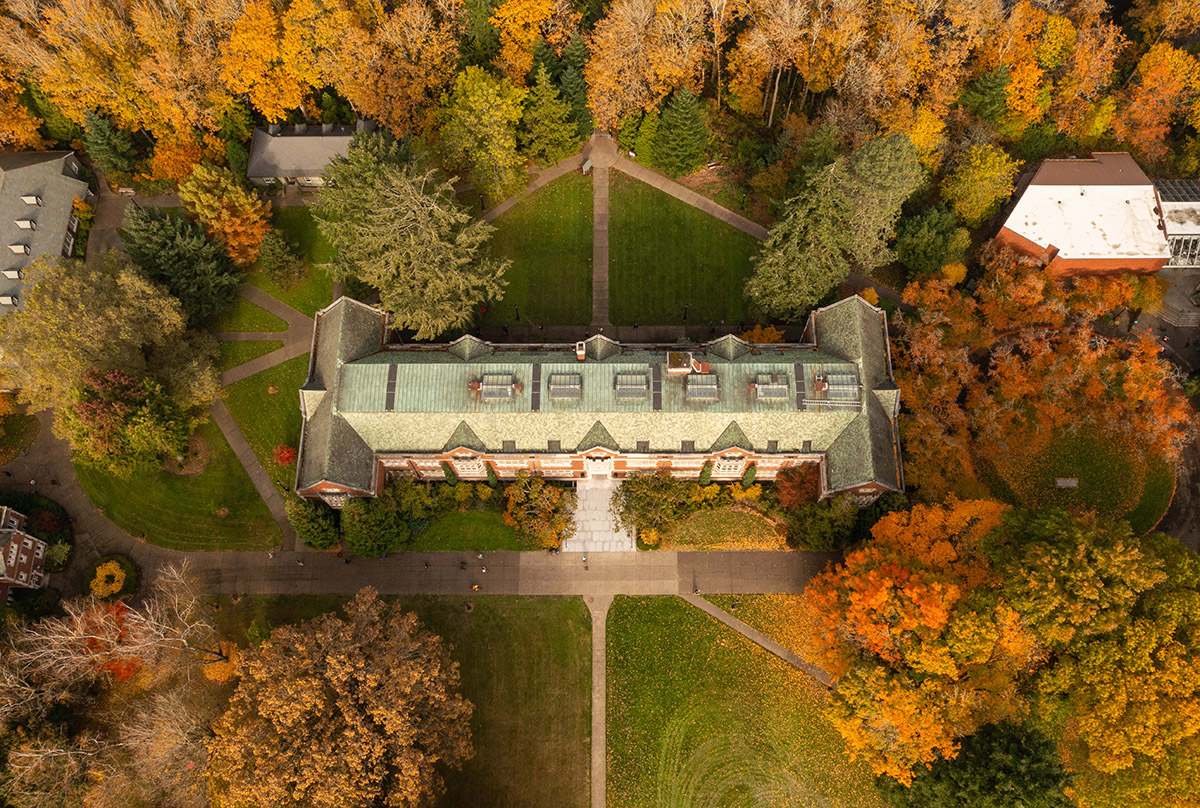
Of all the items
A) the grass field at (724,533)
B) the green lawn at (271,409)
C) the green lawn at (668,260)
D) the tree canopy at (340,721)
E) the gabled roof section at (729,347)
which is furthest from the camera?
the green lawn at (668,260)

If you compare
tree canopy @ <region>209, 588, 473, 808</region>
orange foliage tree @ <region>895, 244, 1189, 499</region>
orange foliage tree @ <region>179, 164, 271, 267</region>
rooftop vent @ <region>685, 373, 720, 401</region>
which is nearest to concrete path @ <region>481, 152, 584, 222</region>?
orange foliage tree @ <region>179, 164, 271, 267</region>

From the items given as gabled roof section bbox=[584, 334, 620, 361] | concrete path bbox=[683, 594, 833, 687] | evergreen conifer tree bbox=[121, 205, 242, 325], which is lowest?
concrete path bbox=[683, 594, 833, 687]

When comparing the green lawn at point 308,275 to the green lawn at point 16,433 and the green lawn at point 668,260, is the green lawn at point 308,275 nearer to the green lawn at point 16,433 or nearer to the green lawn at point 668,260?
the green lawn at point 16,433

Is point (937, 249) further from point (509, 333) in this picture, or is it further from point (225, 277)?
point (225, 277)

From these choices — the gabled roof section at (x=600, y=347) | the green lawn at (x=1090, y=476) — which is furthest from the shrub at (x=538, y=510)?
the green lawn at (x=1090, y=476)

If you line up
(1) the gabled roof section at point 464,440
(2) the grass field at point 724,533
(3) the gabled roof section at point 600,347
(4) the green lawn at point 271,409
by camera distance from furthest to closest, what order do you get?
(4) the green lawn at point 271,409 → (2) the grass field at point 724,533 → (3) the gabled roof section at point 600,347 → (1) the gabled roof section at point 464,440

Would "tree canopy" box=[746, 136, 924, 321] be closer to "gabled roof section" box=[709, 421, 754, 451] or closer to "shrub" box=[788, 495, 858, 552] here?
"gabled roof section" box=[709, 421, 754, 451]

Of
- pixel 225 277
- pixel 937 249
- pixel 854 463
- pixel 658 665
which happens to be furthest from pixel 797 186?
pixel 225 277
